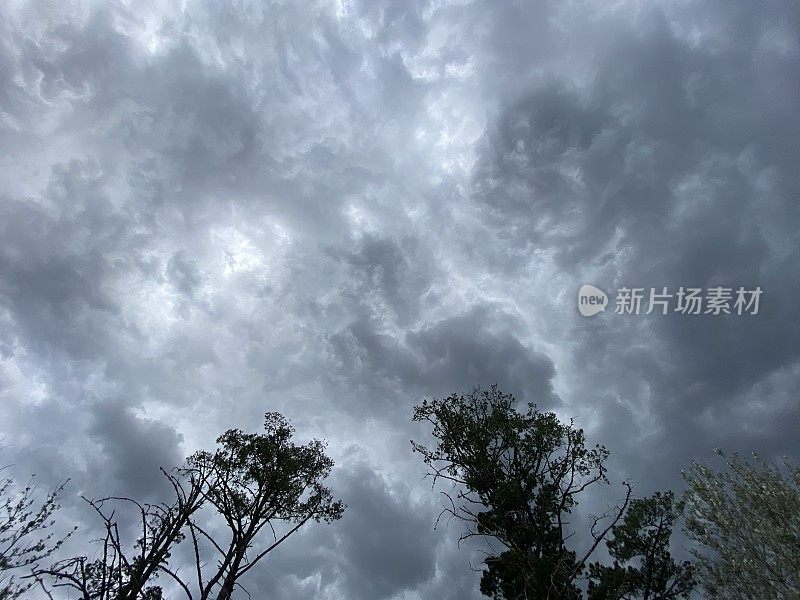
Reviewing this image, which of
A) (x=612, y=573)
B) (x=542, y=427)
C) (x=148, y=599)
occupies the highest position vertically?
(x=542, y=427)

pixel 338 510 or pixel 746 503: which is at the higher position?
pixel 746 503

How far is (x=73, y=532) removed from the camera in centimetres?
1500

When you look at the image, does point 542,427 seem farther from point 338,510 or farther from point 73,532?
point 73,532

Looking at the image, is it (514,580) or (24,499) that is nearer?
(24,499)

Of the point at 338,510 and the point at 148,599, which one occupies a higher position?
the point at 338,510

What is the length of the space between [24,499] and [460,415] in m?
19.4

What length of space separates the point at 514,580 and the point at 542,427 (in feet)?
29.7

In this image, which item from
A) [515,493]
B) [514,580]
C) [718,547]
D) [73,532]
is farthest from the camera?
[514,580]

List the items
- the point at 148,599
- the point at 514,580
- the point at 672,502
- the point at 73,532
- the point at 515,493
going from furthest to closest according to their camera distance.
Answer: the point at 672,502, the point at 514,580, the point at 515,493, the point at 73,532, the point at 148,599

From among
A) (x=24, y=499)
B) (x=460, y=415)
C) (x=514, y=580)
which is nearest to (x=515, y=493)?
(x=460, y=415)

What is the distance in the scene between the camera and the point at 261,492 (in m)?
19.9

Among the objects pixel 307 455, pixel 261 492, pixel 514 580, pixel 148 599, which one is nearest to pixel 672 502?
pixel 514 580

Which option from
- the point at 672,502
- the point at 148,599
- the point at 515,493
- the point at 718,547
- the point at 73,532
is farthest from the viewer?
the point at 672,502

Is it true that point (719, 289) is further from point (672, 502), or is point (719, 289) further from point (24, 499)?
point (24, 499)
